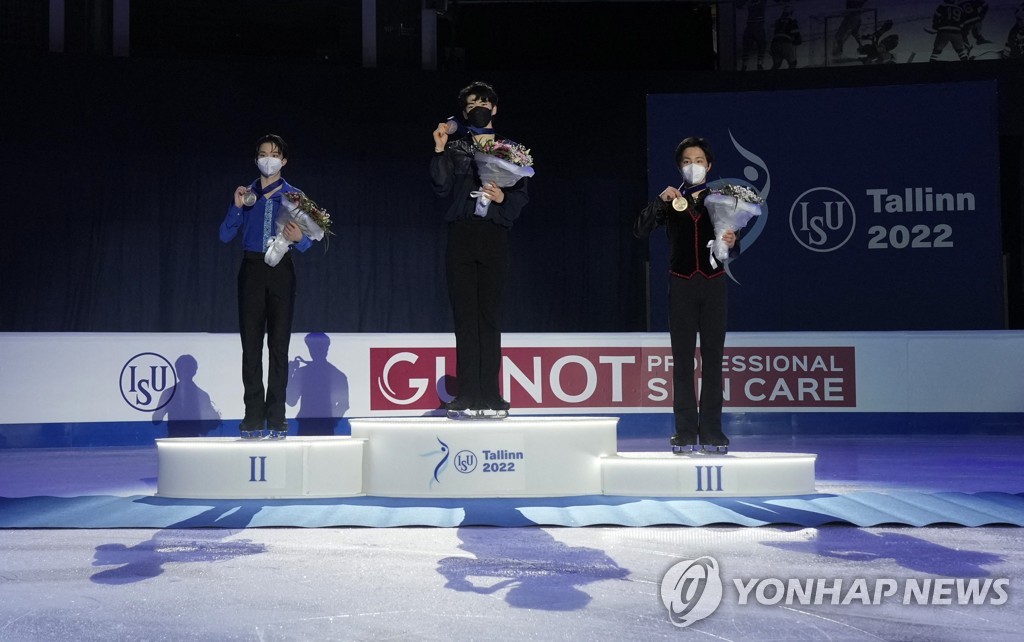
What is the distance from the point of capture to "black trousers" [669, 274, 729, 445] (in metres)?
5.23

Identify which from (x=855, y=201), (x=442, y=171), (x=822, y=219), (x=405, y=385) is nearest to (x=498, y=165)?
(x=442, y=171)

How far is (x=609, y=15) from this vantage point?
1298 centimetres

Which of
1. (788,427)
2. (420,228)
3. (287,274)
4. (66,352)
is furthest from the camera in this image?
(420,228)

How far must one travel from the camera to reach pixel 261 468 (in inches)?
205

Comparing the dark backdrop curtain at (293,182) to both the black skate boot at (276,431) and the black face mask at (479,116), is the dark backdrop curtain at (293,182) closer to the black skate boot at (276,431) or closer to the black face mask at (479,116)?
the black skate boot at (276,431)

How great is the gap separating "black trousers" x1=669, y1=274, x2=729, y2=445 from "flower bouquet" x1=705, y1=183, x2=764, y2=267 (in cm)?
22

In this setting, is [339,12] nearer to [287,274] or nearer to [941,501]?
[287,274]

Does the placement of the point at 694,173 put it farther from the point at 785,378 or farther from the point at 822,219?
the point at 822,219

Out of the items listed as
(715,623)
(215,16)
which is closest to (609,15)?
(215,16)

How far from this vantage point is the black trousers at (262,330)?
5570 millimetres

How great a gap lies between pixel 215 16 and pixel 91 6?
56.0 inches

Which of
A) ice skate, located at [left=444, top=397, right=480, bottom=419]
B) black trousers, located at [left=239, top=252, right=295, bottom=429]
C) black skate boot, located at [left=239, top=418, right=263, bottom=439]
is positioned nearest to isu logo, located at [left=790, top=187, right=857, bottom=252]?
ice skate, located at [left=444, top=397, right=480, bottom=419]

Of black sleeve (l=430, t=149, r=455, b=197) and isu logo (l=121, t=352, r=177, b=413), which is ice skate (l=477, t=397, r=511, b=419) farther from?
isu logo (l=121, t=352, r=177, b=413)

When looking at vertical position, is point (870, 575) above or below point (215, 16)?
below
